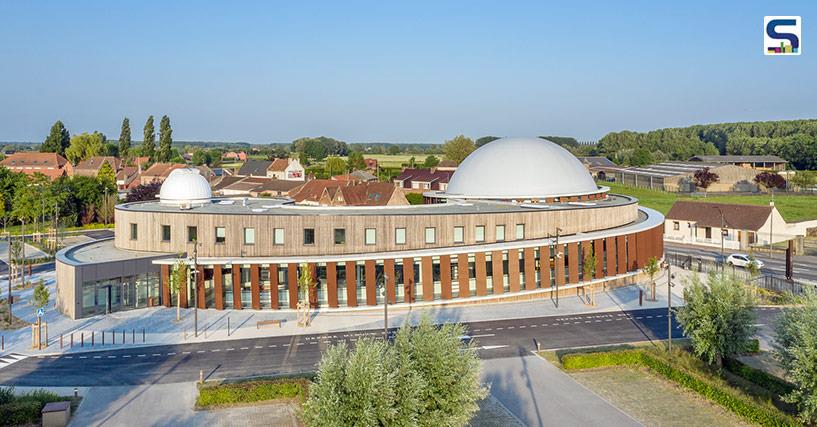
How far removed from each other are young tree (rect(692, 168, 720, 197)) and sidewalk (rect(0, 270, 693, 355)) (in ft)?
284

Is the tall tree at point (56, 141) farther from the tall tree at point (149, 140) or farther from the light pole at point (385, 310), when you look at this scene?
the light pole at point (385, 310)

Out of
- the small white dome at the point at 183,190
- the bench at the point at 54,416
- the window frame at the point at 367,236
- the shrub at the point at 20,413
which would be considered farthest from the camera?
the small white dome at the point at 183,190

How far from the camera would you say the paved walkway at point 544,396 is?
82.1 ft

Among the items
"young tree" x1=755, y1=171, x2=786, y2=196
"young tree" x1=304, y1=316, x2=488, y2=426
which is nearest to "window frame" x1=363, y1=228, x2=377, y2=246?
"young tree" x1=304, y1=316, x2=488, y2=426

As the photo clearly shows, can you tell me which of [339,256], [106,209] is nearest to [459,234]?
[339,256]

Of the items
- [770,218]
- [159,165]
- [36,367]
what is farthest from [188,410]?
[159,165]

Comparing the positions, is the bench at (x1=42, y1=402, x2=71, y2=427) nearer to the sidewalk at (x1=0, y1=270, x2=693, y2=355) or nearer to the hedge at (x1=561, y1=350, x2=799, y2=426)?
the sidewalk at (x1=0, y1=270, x2=693, y2=355)

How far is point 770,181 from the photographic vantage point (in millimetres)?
127438

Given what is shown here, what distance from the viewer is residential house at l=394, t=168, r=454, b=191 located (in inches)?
4882

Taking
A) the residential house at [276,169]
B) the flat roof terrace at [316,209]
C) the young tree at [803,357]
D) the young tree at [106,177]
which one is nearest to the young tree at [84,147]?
the residential house at [276,169]

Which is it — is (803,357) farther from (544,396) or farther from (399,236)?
(399,236)

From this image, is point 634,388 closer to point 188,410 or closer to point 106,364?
point 188,410

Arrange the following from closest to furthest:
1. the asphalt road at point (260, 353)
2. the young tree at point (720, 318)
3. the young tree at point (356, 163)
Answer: the young tree at point (720, 318) → the asphalt road at point (260, 353) → the young tree at point (356, 163)

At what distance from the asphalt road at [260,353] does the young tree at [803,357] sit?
11.7 m
